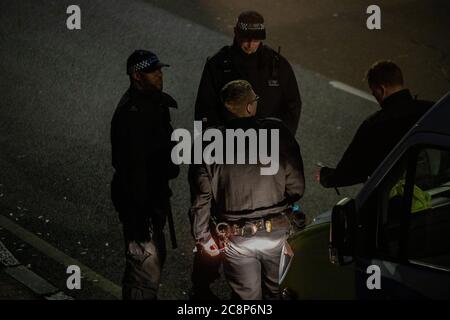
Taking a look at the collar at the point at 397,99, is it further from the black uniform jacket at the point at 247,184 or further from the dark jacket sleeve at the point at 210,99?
the dark jacket sleeve at the point at 210,99

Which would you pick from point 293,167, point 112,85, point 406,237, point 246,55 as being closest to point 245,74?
point 246,55

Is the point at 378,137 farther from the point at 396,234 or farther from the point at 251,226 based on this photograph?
the point at 396,234

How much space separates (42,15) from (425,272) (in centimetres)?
982

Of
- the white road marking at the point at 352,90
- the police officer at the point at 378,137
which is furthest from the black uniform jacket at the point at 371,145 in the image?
the white road marking at the point at 352,90

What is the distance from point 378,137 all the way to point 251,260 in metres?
1.25

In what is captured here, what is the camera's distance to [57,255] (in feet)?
25.4

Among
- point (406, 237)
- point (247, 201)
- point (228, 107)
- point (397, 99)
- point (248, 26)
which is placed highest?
point (248, 26)

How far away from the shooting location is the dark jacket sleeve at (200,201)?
589cm

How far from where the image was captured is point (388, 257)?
4.70m

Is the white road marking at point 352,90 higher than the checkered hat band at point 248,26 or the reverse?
higher

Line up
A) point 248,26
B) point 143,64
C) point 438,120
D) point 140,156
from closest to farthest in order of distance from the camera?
point 438,120
point 140,156
point 143,64
point 248,26
